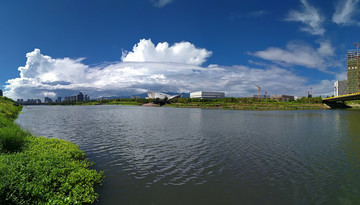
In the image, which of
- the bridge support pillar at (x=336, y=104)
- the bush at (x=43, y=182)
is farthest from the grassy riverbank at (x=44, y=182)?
the bridge support pillar at (x=336, y=104)

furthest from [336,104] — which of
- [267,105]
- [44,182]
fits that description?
[44,182]

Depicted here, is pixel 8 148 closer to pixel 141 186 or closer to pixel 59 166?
pixel 59 166

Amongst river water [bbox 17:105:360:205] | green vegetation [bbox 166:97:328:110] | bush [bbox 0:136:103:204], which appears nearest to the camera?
bush [bbox 0:136:103:204]

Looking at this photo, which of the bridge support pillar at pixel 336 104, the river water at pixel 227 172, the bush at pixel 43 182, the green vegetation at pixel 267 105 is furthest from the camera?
the bridge support pillar at pixel 336 104

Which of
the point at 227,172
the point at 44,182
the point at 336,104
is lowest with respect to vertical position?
the point at 227,172

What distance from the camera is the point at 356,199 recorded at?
371 inches

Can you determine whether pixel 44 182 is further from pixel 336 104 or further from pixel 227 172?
pixel 336 104

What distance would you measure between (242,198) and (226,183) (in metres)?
1.63

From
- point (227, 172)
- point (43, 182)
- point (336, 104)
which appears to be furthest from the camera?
point (336, 104)

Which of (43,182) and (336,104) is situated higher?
(336,104)

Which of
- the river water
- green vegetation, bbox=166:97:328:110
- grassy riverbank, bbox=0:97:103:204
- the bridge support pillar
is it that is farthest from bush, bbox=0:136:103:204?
the bridge support pillar

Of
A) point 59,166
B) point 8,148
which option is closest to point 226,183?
point 59,166

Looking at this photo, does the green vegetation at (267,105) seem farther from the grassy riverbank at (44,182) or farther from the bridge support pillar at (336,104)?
the grassy riverbank at (44,182)

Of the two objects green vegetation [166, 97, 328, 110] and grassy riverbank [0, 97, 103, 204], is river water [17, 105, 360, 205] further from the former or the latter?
green vegetation [166, 97, 328, 110]
